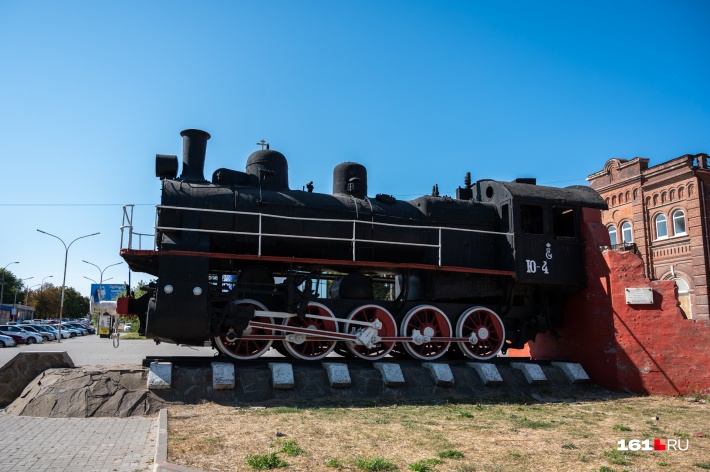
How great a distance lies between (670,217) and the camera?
29.1 meters

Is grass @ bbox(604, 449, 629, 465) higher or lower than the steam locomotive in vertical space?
lower

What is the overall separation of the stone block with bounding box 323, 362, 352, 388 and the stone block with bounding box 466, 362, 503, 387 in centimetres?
304

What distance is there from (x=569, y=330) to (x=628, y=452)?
314 inches

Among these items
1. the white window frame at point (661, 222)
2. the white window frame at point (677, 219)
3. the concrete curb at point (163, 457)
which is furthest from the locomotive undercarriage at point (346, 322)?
the white window frame at point (661, 222)

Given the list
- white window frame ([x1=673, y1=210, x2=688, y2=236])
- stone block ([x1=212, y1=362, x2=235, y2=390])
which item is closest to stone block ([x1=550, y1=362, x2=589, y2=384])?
stone block ([x1=212, y1=362, x2=235, y2=390])

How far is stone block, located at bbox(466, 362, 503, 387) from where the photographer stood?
37.5ft

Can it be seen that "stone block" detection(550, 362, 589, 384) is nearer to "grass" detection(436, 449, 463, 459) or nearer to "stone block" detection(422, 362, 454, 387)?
"stone block" detection(422, 362, 454, 387)

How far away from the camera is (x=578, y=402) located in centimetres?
1107

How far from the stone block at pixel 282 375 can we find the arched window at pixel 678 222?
26599 millimetres

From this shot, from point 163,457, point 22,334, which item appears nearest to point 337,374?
point 163,457

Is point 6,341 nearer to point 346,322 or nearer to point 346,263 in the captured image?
point 346,322

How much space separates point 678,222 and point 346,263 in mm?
25177

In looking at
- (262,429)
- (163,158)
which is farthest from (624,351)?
(163,158)

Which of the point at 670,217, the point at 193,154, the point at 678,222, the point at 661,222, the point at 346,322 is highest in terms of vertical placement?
the point at 670,217
